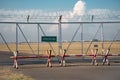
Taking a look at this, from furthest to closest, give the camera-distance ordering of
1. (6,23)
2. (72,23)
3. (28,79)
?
(72,23), (6,23), (28,79)

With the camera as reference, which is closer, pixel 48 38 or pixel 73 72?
pixel 73 72

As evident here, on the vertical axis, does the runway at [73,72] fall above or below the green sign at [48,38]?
below

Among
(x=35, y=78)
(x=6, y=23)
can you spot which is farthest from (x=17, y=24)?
(x=35, y=78)

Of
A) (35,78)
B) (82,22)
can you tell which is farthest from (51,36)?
(35,78)

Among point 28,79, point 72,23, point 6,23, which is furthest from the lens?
point 72,23

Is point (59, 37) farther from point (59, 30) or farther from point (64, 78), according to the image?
point (64, 78)

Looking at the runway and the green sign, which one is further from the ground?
the green sign

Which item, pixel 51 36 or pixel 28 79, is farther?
pixel 51 36

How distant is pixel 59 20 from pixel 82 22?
211cm

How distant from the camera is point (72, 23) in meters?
30.0

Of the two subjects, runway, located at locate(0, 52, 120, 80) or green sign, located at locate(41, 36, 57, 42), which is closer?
runway, located at locate(0, 52, 120, 80)

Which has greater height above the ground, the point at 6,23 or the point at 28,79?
the point at 6,23

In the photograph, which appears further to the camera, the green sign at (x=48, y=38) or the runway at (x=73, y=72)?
the green sign at (x=48, y=38)

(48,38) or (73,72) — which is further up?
(48,38)
